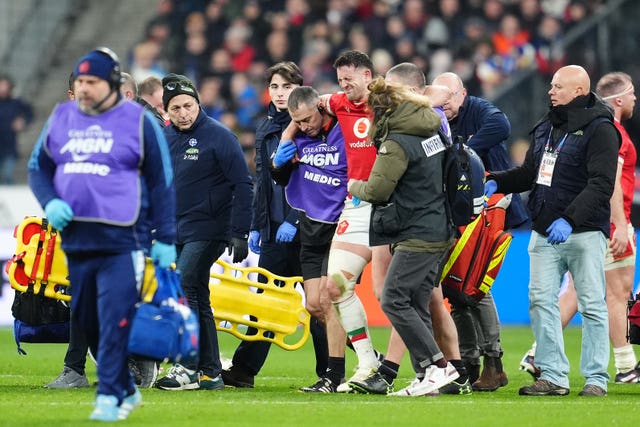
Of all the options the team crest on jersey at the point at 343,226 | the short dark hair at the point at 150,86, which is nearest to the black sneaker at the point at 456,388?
the team crest on jersey at the point at 343,226

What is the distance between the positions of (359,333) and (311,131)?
1516 mm

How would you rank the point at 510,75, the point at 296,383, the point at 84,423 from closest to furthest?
the point at 84,423 < the point at 296,383 < the point at 510,75

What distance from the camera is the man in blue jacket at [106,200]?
27.1 ft

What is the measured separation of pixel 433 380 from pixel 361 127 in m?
1.90

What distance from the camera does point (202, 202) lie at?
10773mm

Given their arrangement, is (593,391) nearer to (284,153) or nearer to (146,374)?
(284,153)

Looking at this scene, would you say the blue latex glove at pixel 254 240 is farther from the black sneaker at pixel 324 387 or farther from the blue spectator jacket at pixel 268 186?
the black sneaker at pixel 324 387

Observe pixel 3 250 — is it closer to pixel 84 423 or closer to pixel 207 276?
pixel 207 276

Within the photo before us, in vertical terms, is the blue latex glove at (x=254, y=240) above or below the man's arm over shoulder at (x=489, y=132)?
below

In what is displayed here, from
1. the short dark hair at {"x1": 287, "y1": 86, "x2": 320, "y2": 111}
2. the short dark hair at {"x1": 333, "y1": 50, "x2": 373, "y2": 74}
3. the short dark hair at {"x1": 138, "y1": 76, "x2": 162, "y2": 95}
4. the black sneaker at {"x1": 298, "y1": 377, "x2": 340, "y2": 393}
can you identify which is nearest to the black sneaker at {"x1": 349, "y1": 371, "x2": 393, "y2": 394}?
the black sneaker at {"x1": 298, "y1": 377, "x2": 340, "y2": 393}

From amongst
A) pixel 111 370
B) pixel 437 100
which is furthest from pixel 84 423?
pixel 437 100

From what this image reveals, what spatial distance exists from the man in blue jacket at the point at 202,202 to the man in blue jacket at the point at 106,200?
2.17 m

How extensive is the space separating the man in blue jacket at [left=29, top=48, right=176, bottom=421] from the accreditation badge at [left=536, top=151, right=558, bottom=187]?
3158mm

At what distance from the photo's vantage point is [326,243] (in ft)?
35.3
